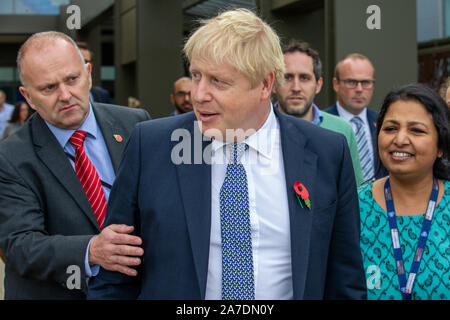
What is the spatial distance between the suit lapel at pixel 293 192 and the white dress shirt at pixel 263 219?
47 millimetres

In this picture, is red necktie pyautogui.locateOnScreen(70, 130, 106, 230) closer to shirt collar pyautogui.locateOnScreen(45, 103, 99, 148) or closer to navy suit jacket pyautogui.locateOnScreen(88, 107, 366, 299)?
shirt collar pyautogui.locateOnScreen(45, 103, 99, 148)

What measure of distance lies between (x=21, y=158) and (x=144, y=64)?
1191cm

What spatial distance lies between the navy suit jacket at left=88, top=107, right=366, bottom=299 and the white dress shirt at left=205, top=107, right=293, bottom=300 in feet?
0.17

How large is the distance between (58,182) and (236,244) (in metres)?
0.94

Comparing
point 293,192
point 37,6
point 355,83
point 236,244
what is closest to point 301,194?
point 293,192

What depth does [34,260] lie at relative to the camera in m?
2.32

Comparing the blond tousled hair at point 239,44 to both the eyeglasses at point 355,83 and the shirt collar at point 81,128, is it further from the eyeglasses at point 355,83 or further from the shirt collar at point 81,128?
the eyeglasses at point 355,83

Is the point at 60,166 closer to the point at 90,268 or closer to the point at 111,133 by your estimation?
the point at 111,133

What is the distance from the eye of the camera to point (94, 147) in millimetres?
2779

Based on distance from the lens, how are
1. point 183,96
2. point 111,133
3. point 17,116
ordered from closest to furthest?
point 111,133 → point 183,96 → point 17,116

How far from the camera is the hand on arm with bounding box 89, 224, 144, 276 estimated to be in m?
2.00

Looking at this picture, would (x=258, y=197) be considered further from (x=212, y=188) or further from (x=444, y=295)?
(x=444, y=295)

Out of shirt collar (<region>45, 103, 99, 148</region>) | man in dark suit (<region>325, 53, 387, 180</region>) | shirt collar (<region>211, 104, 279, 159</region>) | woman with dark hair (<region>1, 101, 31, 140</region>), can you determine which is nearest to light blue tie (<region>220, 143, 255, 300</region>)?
shirt collar (<region>211, 104, 279, 159</region>)
